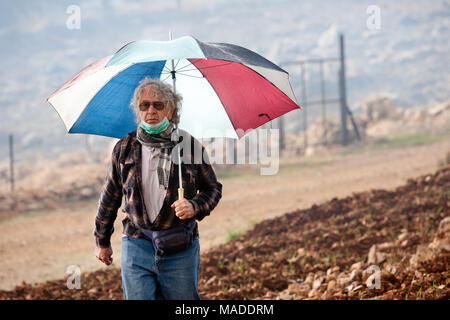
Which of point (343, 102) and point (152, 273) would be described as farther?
point (343, 102)

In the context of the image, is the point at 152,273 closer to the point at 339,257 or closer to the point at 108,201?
the point at 108,201

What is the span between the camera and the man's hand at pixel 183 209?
3000 millimetres

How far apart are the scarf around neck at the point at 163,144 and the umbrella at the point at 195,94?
1.69 ft

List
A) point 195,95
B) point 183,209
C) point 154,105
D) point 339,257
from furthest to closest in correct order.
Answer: point 339,257
point 195,95
point 154,105
point 183,209

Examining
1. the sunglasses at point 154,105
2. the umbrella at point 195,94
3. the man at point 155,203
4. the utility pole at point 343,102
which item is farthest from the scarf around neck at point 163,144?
the utility pole at point 343,102

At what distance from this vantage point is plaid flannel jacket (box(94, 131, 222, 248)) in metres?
3.09

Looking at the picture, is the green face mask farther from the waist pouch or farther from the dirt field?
the dirt field

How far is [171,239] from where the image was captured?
304 cm

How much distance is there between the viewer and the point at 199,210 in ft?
10.1

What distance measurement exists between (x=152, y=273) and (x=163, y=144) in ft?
2.39

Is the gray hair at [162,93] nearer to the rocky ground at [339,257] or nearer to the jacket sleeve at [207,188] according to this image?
the jacket sleeve at [207,188]

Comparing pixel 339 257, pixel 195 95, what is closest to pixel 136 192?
pixel 195 95

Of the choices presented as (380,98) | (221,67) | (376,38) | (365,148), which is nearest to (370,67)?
(376,38)

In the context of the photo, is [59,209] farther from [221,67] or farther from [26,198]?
[221,67]
